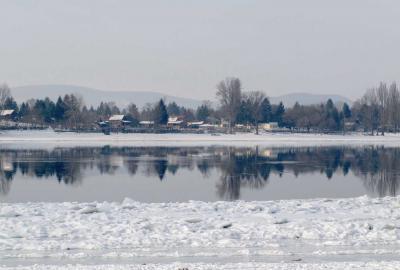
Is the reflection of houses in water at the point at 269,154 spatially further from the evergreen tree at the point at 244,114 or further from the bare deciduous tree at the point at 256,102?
the evergreen tree at the point at 244,114

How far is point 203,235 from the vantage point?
37.9 ft

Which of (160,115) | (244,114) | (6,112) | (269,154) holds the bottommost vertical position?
(269,154)

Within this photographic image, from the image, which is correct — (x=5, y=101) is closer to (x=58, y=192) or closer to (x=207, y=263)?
(x=58, y=192)

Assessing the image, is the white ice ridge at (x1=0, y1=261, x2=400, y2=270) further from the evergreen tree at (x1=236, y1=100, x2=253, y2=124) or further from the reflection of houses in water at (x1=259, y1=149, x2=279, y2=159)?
the evergreen tree at (x1=236, y1=100, x2=253, y2=124)

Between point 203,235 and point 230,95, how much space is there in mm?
104964

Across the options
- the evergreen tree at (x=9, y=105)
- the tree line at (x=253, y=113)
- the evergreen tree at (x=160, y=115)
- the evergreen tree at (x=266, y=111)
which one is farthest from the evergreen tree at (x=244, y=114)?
the evergreen tree at (x=9, y=105)

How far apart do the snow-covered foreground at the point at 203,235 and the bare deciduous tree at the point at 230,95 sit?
97.5 m

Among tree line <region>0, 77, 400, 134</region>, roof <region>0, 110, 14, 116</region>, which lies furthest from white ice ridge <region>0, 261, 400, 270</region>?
roof <region>0, 110, 14, 116</region>

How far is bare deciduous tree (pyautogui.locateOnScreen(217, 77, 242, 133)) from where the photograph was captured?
373 ft

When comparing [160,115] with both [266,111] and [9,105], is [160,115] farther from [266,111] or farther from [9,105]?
[9,105]

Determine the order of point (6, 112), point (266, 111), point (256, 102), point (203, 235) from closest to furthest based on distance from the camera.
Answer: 1. point (203, 235)
2. point (256, 102)
3. point (6, 112)
4. point (266, 111)

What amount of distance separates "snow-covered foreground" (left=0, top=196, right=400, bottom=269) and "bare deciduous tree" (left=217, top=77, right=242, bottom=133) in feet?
320

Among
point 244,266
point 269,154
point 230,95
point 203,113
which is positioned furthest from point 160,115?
point 244,266

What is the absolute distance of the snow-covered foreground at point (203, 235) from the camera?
31.2ft
